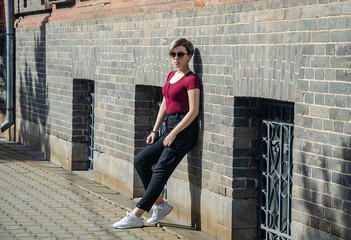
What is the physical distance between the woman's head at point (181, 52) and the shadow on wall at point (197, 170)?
13 centimetres

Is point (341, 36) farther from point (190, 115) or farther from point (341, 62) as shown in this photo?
point (190, 115)

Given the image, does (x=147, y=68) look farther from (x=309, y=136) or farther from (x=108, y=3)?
(x=309, y=136)

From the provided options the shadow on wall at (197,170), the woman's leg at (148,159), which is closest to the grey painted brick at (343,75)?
the shadow on wall at (197,170)

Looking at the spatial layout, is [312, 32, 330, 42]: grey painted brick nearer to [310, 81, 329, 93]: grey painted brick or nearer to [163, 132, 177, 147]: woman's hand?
[310, 81, 329, 93]: grey painted brick

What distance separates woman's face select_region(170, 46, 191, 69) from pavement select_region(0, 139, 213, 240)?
5.32 feet

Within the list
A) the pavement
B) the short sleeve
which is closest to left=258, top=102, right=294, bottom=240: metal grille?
the pavement

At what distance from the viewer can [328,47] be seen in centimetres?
581

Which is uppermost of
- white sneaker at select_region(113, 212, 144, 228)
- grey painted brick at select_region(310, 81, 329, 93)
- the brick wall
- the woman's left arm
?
the brick wall

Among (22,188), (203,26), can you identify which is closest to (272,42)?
(203,26)

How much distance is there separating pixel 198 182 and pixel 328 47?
8.61ft

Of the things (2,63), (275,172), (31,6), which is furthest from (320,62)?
(2,63)

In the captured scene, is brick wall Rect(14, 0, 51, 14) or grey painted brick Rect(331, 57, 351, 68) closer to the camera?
grey painted brick Rect(331, 57, 351, 68)

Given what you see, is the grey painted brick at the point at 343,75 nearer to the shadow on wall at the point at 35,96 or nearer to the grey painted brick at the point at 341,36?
the grey painted brick at the point at 341,36

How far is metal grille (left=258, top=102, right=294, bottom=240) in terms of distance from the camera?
22.6ft
